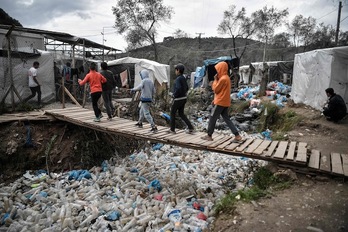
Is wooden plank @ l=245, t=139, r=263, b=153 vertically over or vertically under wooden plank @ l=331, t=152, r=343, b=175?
over

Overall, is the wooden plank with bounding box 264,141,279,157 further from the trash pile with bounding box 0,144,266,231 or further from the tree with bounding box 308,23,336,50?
the tree with bounding box 308,23,336,50

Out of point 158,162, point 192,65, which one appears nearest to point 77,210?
point 158,162

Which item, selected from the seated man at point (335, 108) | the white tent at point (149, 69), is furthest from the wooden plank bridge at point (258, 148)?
the white tent at point (149, 69)

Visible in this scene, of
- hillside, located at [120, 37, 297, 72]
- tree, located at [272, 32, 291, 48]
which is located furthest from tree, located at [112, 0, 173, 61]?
tree, located at [272, 32, 291, 48]

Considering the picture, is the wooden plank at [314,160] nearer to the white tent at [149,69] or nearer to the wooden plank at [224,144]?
the wooden plank at [224,144]

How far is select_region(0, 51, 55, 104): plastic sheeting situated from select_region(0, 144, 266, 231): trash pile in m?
4.59

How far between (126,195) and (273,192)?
3018 millimetres

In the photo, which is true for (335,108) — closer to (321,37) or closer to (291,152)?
(291,152)

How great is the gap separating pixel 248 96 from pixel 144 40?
61.3 feet

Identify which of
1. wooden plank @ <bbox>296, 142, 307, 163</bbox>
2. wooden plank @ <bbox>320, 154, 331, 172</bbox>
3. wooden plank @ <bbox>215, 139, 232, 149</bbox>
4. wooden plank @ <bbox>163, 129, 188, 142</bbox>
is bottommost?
wooden plank @ <bbox>320, 154, 331, 172</bbox>

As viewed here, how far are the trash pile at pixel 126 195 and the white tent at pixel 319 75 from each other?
4681mm

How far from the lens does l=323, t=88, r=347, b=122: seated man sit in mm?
7344

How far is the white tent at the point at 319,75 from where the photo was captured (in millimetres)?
8039

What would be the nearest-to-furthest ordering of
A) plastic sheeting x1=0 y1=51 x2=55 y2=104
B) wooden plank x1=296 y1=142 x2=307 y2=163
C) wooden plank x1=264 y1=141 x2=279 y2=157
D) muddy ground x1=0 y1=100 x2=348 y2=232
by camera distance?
muddy ground x1=0 y1=100 x2=348 y2=232
wooden plank x1=296 y1=142 x2=307 y2=163
wooden plank x1=264 y1=141 x2=279 y2=157
plastic sheeting x1=0 y1=51 x2=55 y2=104
